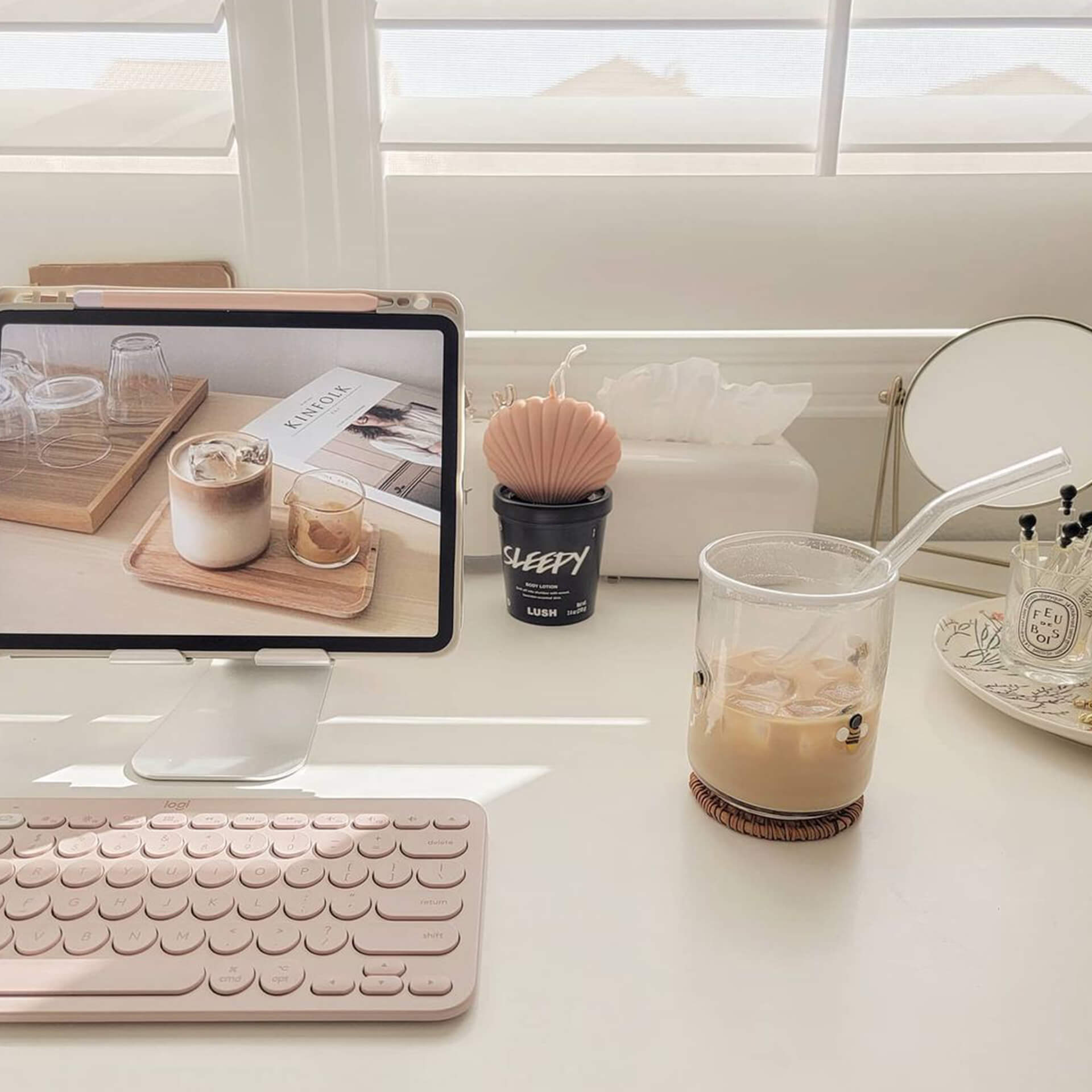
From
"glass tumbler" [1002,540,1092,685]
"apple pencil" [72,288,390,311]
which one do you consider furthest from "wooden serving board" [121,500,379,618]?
"glass tumbler" [1002,540,1092,685]

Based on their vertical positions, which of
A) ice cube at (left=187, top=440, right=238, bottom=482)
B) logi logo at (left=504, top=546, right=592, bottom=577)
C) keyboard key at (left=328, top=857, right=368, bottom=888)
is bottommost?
keyboard key at (left=328, top=857, right=368, bottom=888)

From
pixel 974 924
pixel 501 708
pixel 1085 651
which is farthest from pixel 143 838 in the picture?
pixel 1085 651

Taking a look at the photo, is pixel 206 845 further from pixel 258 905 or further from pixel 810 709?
pixel 810 709

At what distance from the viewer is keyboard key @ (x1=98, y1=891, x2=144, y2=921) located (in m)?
0.54

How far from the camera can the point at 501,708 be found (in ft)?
2.56

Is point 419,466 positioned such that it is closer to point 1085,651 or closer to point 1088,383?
point 1085,651

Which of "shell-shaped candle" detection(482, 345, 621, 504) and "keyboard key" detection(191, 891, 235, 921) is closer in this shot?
"keyboard key" detection(191, 891, 235, 921)

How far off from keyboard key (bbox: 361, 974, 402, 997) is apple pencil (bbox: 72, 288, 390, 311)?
41 centimetres

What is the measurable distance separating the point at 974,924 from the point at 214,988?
38cm

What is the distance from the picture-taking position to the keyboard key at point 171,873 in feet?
1.84

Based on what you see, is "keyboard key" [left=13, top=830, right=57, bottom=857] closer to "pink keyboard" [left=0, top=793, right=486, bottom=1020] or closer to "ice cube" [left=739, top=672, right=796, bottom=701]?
"pink keyboard" [left=0, top=793, right=486, bottom=1020]

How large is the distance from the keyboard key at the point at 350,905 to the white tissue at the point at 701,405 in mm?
564

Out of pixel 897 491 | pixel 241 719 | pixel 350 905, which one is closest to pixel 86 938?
pixel 350 905

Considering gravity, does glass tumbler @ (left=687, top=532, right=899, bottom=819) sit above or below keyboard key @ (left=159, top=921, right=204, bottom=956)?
above
